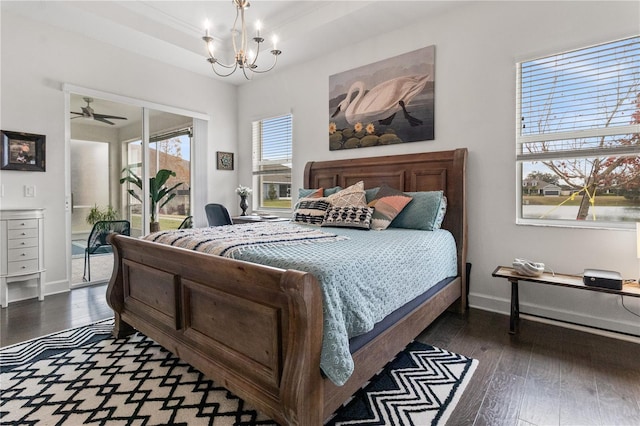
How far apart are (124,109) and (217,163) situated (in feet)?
4.66

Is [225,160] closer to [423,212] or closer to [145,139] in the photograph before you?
[145,139]

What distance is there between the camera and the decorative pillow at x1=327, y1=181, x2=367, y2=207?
10.2 feet

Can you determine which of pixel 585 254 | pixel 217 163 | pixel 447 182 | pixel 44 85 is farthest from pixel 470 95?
pixel 44 85

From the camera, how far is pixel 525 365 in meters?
2.02

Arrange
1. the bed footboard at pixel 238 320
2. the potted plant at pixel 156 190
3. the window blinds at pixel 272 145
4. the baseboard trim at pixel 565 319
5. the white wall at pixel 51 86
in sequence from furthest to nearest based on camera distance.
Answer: the window blinds at pixel 272 145
the potted plant at pixel 156 190
the white wall at pixel 51 86
the baseboard trim at pixel 565 319
the bed footboard at pixel 238 320

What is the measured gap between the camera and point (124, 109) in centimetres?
414

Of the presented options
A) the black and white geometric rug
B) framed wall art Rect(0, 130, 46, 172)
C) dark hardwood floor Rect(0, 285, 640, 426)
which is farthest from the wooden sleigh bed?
framed wall art Rect(0, 130, 46, 172)

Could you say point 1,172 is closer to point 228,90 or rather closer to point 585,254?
point 228,90

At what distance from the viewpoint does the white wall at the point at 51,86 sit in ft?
10.5

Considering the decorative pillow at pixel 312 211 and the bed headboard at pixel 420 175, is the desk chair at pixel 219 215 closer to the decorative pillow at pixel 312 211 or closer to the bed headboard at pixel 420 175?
the decorative pillow at pixel 312 211

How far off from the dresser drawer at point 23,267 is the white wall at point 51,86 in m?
0.25

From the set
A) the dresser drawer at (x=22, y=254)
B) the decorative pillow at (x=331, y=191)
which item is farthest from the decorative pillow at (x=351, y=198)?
the dresser drawer at (x=22, y=254)

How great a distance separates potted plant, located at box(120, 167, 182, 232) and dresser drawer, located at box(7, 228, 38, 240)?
1.22m

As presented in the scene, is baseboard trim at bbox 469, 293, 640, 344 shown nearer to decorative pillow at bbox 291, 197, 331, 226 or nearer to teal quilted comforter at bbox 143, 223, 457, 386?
teal quilted comforter at bbox 143, 223, 457, 386
